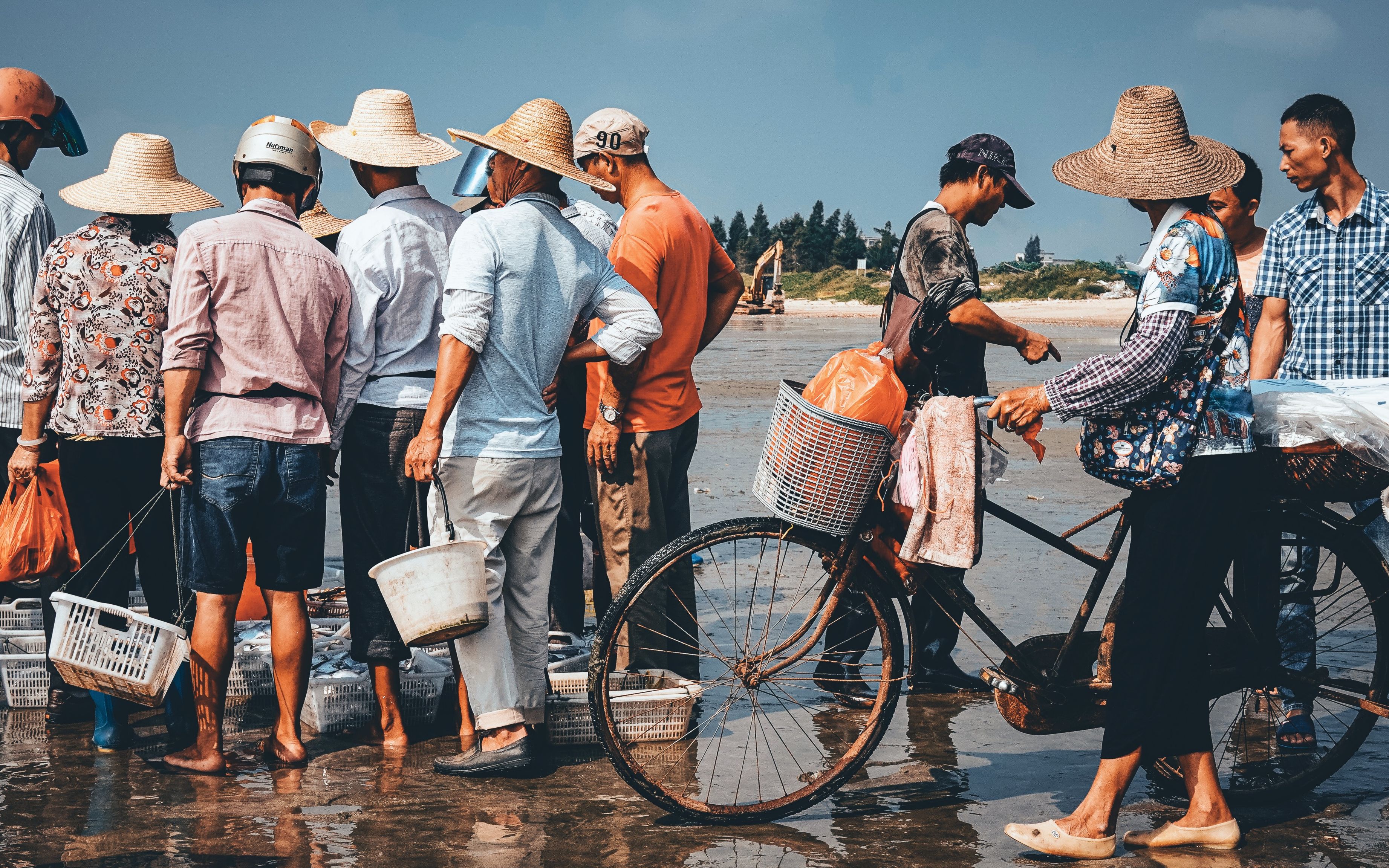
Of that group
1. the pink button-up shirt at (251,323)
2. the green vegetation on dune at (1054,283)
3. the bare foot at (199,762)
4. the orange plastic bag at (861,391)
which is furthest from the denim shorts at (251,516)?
the green vegetation on dune at (1054,283)

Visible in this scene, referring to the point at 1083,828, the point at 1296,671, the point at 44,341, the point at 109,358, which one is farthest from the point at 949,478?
the point at 44,341

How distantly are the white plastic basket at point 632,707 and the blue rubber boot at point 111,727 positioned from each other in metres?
1.47

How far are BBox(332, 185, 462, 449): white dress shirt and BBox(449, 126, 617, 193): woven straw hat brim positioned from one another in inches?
16.4

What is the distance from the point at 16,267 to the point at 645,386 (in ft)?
7.83

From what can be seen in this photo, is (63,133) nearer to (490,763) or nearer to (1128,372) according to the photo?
(490,763)

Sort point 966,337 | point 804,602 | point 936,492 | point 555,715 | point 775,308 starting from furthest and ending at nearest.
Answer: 1. point 775,308
2. point 804,602
3. point 966,337
4. point 555,715
5. point 936,492

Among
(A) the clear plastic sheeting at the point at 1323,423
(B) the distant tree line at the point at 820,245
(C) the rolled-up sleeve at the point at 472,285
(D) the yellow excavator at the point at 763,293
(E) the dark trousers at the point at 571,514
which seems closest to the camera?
(A) the clear plastic sheeting at the point at 1323,423

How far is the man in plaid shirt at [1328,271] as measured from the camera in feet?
14.0

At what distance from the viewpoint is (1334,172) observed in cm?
439

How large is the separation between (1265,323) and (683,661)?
8.66 ft

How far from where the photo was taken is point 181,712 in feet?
14.6

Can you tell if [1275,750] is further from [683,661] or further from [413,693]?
[413,693]

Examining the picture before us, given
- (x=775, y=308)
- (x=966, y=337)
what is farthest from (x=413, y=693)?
(x=775, y=308)

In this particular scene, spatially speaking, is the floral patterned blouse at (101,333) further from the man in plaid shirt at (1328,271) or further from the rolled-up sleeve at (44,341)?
the man in plaid shirt at (1328,271)
